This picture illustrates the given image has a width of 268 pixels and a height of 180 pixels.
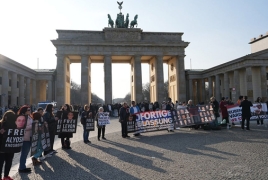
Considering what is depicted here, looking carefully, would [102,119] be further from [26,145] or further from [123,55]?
[123,55]

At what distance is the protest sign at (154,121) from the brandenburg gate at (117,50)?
3067 cm

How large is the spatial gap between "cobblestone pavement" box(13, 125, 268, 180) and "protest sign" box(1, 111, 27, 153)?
102 cm

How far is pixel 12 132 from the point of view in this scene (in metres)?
6.77

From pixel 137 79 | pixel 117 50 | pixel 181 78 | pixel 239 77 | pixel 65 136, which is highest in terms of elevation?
pixel 117 50

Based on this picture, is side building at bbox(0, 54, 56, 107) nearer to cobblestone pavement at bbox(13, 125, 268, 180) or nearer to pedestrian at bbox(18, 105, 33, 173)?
cobblestone pavement at bbox(13, 125, 268, 180)

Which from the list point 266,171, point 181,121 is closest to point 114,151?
point 266,171

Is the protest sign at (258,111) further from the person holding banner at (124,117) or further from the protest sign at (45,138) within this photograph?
the protest sign at (45,138)

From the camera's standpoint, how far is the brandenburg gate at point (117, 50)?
45812 millimetres

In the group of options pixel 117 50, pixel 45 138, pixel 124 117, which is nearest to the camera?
pixel 45 138

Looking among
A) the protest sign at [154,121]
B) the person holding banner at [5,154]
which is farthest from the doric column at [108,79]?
the person holding banner at [5,154]

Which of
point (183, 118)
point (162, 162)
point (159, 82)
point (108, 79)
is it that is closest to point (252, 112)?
point (183, 118)

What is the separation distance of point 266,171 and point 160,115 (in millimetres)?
9585

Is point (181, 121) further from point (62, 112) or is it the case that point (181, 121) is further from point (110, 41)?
point (110, 41)

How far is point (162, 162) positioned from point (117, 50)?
4054 cm
